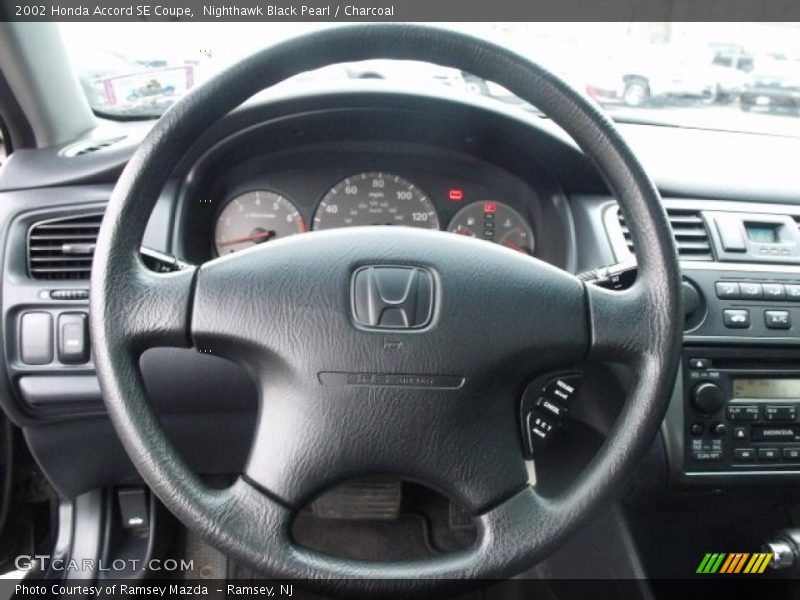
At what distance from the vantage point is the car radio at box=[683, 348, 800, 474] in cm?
142

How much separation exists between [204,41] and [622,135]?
2.92 feet

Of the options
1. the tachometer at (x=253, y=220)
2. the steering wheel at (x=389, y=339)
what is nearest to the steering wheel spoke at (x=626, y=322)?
the steering wheel at (x=389, y=339)

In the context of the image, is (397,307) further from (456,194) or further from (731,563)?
(731,563)

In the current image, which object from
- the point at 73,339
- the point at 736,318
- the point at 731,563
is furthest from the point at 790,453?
the point at 73,339

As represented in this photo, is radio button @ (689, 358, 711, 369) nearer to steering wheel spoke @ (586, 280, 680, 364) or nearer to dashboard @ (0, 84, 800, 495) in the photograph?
dashboard @ (0, 84, 800, 495)

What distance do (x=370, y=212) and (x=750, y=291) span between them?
745mm

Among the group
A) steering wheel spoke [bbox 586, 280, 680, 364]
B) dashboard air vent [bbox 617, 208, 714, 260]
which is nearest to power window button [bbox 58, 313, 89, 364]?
steering wheel spoke [bbox 586, 280, 680, 364]

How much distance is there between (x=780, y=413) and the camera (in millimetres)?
1455

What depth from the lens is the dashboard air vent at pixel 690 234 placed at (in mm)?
1534

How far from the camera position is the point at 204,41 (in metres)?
1.55
